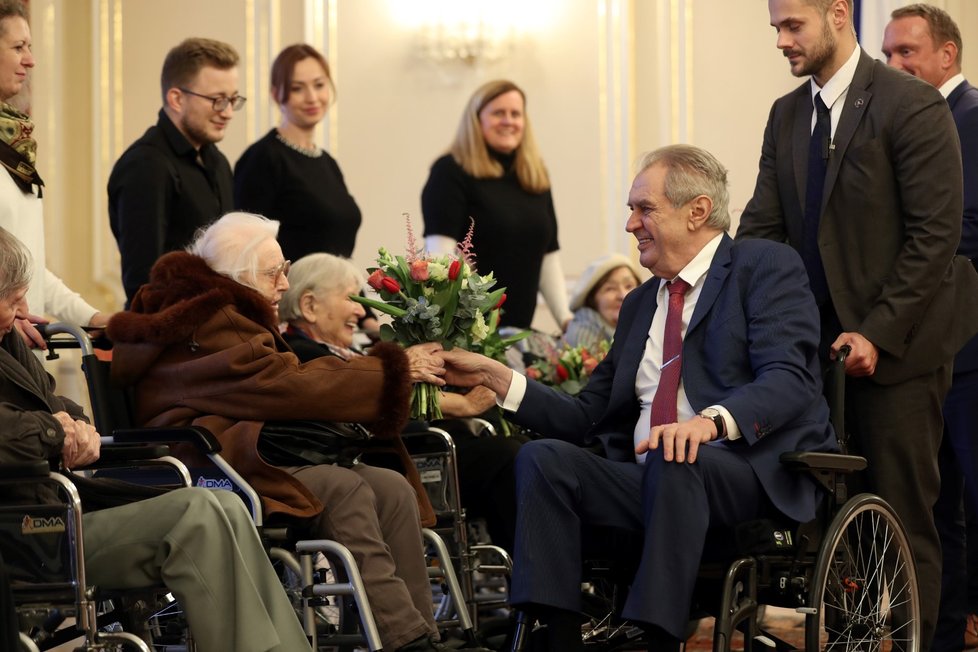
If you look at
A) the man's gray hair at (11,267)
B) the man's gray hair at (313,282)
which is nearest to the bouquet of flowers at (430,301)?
the man's gray hair at (313,282)

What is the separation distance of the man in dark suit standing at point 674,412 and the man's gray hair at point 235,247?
0.55 metres

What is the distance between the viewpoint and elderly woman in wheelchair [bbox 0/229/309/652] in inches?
113

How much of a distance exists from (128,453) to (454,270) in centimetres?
93

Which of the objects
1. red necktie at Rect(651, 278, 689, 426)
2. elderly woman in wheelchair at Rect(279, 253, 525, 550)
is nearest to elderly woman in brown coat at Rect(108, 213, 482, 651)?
elderly woman in wheelchair at Rect(279, 253, 525, 550)

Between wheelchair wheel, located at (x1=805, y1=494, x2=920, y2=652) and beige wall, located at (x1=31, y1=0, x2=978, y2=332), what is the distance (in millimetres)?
4305

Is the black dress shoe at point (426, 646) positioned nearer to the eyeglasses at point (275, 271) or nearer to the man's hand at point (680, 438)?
the man's hand at point (680, 438)

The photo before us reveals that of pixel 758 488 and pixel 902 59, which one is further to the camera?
pixel 902 59

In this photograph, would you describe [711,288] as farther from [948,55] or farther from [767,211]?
[948,55]

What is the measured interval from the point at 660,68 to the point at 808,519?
192 inches

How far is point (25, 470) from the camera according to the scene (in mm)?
2682

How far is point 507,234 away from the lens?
208 inches

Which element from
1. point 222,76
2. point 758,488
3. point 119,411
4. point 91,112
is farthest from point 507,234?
point 91,112

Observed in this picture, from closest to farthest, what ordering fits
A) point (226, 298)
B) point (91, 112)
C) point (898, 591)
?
point (898, 591) → point (226, 298) → point (91, 112)

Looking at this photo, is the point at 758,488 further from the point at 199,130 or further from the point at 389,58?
the point at 389,58
